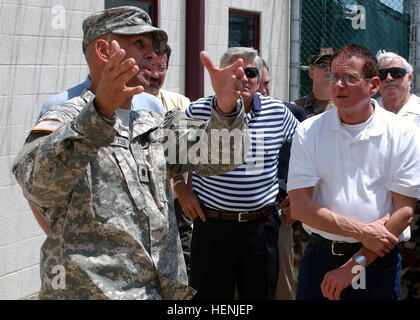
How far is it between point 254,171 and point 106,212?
1.83 meters

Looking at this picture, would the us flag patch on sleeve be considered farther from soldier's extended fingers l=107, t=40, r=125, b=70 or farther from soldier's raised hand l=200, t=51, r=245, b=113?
soldier's raised hand l=200, t=51, r=245, b=113

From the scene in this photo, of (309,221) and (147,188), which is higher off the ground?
(147,188)

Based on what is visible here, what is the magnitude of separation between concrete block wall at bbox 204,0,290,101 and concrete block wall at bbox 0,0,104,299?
2500 millimetres

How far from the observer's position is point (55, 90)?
4.73m

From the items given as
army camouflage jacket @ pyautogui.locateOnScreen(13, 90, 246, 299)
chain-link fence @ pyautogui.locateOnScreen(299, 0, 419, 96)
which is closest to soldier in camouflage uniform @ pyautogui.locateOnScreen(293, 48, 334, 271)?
chain-link fence @ pyautogui.locateOnScreen(299, 0, 419, 96)

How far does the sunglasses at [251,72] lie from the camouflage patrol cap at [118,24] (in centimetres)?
160

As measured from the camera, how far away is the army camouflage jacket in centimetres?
202

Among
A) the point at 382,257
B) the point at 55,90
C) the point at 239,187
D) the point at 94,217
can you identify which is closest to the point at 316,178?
the point at 382,257

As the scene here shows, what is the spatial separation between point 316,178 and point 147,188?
3.79ft

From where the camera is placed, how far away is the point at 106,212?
2.19 metres

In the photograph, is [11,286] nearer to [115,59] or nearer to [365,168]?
[365,168]

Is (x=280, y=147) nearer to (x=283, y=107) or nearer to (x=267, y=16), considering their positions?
(x=283, y=107)

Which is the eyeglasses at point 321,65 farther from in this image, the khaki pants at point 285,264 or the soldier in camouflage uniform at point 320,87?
the khaki pants at point 285,264

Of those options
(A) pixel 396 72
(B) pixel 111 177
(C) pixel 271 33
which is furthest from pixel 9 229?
(C) pixel 271 33
